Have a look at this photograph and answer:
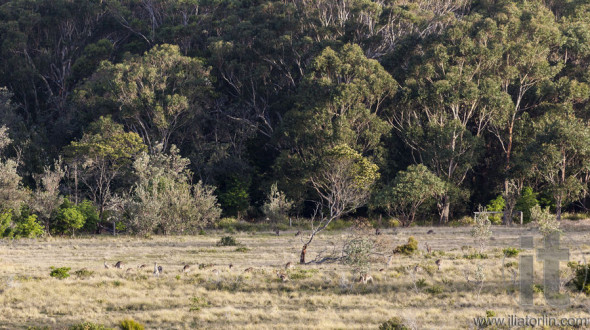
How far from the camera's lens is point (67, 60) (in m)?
75.2

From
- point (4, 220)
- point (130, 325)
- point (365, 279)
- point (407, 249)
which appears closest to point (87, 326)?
point (130, 325)

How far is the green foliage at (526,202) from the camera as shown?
50344mm

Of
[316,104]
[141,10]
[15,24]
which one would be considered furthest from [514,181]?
[15,24]

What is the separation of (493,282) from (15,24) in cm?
6377

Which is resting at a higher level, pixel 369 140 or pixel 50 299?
pixel 369 140

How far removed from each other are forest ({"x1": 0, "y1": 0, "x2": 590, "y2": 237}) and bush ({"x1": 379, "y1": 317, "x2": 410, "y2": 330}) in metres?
23.0

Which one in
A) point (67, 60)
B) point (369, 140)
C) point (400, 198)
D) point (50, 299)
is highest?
point (67, 60)

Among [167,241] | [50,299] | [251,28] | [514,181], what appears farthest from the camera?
[251,28]

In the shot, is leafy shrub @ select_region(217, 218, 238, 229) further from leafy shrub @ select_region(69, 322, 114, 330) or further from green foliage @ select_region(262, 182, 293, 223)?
leafy shrub @ select_region(69, 322, 114, 330)

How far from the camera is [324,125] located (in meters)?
54.4

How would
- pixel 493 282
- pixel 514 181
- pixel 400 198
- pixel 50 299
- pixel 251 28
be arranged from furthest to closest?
pixel 251 28 → pixel 514 181 → pixel 400 198 → pixel 493 282 → pixel 50 299

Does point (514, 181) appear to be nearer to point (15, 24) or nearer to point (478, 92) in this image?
point (478, 92)

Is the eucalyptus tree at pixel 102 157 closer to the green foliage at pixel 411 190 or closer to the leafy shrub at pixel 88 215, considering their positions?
the leafy shrub at pixel 88 215

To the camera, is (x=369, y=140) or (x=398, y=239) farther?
(x=369, y=140)
